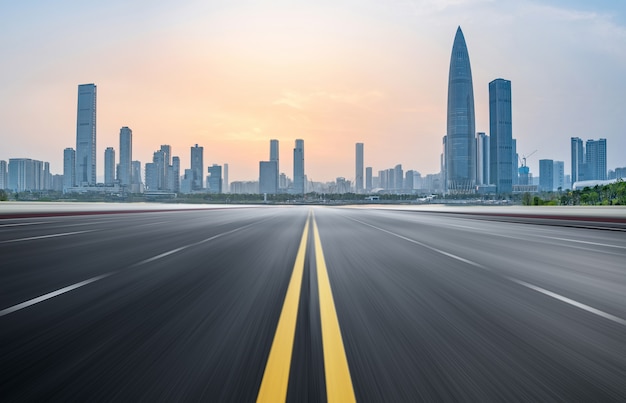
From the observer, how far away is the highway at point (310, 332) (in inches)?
119

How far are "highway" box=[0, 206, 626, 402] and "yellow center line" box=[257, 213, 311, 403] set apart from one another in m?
0.02

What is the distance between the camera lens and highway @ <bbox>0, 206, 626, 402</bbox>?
3.03 metres

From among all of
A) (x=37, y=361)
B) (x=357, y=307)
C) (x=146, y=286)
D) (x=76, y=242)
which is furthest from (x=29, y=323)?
(x=76, y=242)

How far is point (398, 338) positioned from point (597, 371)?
5.34ft

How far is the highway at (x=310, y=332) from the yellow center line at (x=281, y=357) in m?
0.02

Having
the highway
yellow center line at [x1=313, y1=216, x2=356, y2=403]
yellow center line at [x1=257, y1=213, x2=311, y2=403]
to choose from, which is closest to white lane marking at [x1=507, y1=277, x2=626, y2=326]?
the highway

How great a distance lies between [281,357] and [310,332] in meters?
0.80

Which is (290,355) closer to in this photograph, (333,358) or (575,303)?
(333,358)

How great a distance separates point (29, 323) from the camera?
465 centimetres

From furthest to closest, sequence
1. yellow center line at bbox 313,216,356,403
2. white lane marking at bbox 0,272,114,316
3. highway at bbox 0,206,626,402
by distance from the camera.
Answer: white lane marking at bbox 0,272,114,316, highway at bbox 0,206,626,402, yellow center line at bbox 313,216,356,403

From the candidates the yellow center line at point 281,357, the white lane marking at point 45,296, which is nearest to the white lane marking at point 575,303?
the yellow center line at point 281,357

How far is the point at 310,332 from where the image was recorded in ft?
14.2

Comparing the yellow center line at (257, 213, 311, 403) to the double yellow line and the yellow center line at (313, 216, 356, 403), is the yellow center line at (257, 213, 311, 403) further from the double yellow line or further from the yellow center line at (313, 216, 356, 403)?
the yellow center line at (313, 216, 356, 403)

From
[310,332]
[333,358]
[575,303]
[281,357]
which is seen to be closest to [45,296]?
[310,332]
